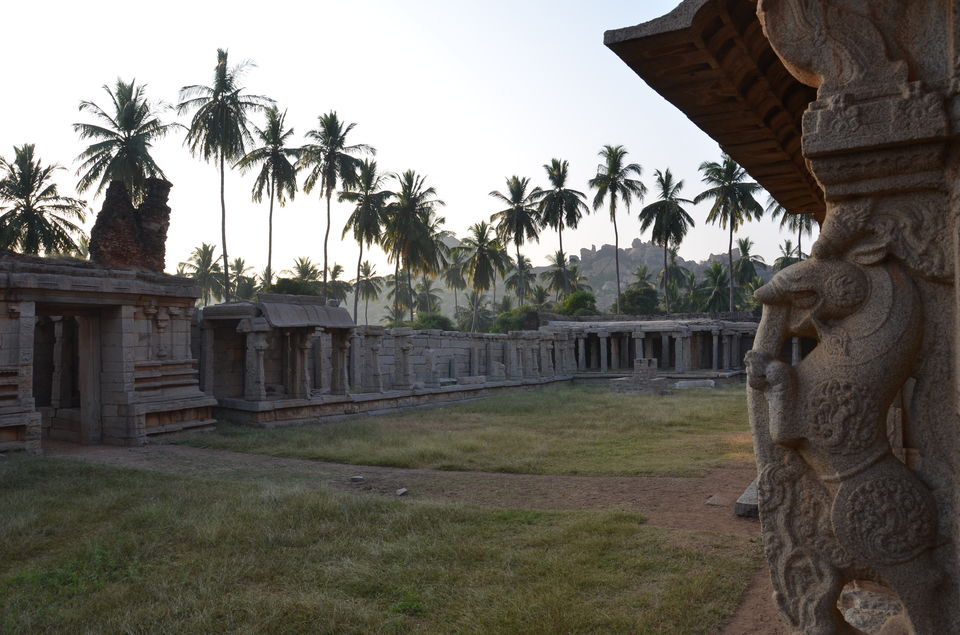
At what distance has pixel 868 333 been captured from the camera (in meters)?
2.62

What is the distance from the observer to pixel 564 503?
7684 millimetres

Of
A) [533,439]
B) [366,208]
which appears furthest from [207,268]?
[533,439]

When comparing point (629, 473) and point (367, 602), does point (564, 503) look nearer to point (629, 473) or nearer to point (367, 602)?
point (629, 473)

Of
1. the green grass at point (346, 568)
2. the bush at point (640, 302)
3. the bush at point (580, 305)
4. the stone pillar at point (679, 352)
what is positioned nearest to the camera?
the green grass at point (346, 568)

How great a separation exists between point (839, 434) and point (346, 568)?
377 cm

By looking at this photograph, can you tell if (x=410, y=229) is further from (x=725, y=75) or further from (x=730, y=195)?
(x=725, y=75)

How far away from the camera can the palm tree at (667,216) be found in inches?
1832

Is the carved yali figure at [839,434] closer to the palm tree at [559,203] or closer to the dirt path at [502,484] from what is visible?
the dirt path at [502,484]

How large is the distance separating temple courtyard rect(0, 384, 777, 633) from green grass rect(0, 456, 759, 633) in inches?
0.7

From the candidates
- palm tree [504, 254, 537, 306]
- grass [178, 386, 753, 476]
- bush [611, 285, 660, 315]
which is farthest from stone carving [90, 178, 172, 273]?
palm tree [504, 254, 537, 306]

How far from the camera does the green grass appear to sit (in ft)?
13.8

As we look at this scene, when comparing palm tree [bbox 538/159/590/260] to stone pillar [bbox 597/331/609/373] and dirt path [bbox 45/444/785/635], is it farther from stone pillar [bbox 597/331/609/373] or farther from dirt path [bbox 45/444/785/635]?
dirt path [bbox 45/444/785/635]

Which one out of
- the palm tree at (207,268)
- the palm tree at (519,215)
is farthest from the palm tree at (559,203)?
the palm tree at (207,268)

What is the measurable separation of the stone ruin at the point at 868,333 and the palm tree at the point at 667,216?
45224 mm
